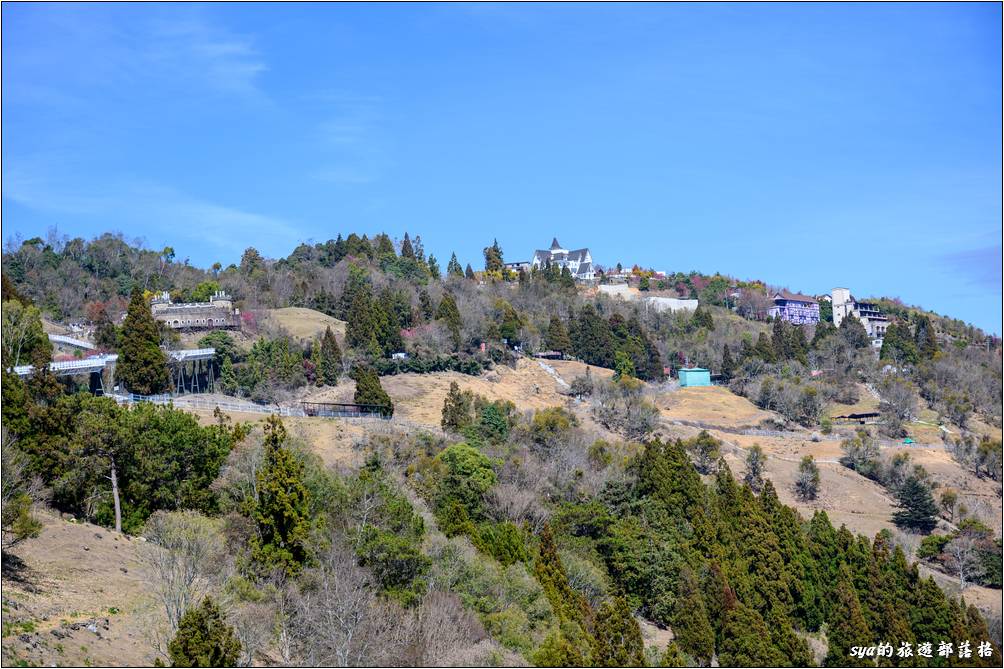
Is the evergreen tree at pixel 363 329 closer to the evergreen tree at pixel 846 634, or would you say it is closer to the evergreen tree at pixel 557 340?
the evergreen tree at pixel 557 340

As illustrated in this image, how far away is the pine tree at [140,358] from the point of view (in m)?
49.9

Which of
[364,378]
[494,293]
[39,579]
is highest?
[494,293]

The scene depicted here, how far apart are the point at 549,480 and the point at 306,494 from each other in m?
15.5

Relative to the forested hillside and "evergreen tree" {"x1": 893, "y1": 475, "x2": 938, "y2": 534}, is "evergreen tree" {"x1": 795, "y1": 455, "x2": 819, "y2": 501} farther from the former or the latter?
"evergreen tree" {"x1": 893, "y1": 475, "x2": 938, "y2": 534}

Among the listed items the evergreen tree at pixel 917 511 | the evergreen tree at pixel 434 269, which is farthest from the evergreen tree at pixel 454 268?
the evergreen tree at pixel 917 511

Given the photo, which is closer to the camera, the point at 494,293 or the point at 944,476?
the point at 944,476

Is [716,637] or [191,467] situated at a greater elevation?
[191,467]

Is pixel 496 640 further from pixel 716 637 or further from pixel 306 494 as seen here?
pixel 716 637

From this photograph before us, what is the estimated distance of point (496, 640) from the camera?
95.0ft

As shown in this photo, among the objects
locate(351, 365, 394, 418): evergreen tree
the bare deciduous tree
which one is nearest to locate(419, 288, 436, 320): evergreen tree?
locate(351, 365, 394, 418): evergreen tree

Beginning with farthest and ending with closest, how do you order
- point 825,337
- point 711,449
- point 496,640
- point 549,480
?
point 825,337, point 711,449, point 549,480, point 496,640

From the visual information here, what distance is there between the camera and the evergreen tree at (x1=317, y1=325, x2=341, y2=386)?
6234 cm

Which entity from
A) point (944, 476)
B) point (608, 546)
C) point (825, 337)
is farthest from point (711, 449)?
point (825, 337)

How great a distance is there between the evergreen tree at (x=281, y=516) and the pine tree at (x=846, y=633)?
632 inches
